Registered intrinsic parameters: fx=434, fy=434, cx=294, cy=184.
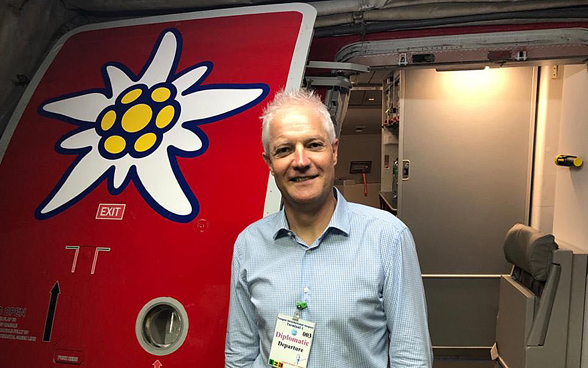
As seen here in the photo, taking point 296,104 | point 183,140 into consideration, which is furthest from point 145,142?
point 296,104

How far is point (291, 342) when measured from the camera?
44.1 inches

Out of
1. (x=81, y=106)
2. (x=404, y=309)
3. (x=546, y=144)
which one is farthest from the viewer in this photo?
(x=546, y=144)

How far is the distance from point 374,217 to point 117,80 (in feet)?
4.46

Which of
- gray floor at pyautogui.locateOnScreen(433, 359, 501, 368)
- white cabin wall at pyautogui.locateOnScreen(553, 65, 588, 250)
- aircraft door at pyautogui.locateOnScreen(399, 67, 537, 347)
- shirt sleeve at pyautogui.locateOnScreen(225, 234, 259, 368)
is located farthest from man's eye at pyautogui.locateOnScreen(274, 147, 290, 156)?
gray floor at pyautogui.locateOnScreen(433, 359, 501, 368)

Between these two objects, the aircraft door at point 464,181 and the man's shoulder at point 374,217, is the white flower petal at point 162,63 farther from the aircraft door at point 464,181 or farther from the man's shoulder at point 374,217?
the aircraft door at point 464,181

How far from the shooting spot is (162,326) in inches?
63.6

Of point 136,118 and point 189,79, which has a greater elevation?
point 189,79

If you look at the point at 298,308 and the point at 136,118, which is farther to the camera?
the point at 136,118

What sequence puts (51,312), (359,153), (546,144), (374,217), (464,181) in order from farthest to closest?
(359,153), (464,181), (546,144), (51,312), (374,217)

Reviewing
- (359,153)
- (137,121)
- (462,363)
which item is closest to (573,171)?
(462,363)

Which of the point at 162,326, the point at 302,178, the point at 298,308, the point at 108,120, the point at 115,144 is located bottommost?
the point at 162,326

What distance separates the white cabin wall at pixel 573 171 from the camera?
93.8 inches

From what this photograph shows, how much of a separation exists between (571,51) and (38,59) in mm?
2647

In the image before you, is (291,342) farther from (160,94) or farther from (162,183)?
(160,94)
